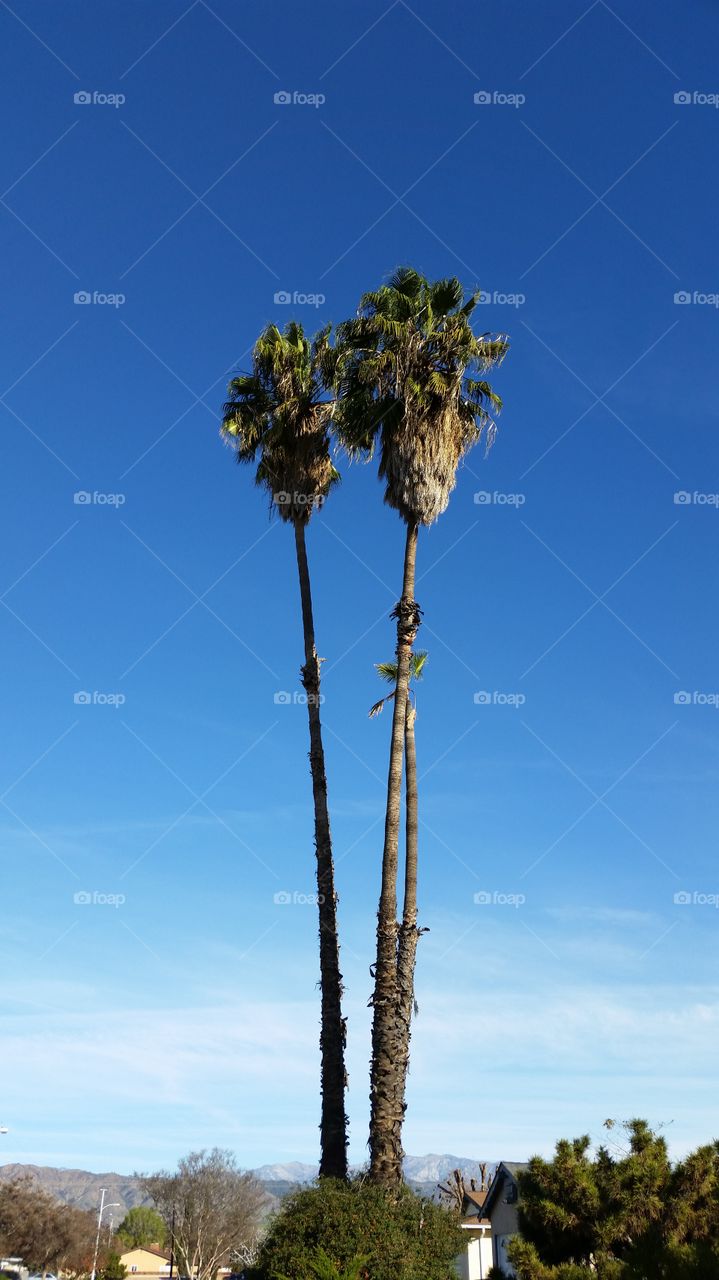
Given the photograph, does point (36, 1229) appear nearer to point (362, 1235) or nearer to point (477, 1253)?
point (477, 1253)

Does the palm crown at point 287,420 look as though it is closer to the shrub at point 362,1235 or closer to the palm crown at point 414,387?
the palm crown at point 414,387

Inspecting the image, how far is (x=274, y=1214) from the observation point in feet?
72.0

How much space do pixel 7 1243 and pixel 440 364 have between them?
78037 millimetres

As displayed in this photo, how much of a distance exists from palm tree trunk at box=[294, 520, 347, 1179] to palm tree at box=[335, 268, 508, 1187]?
185 cm


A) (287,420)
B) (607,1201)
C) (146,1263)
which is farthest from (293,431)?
(146,1263)

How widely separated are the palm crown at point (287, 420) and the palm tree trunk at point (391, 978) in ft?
15.3

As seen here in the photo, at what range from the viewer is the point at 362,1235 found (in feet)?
64.2

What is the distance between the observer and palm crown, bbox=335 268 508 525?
26.9 meters

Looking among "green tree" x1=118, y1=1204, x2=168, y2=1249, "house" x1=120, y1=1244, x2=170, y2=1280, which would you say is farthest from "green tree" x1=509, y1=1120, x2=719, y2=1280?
"green tree" x1=118, y1=1204, x2=168, y2=1249

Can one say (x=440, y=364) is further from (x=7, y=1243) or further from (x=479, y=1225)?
(x=7, y=1243)

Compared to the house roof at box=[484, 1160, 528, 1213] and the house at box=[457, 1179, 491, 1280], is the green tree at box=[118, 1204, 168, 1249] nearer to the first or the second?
the house at box=[457, 1179, 491, 1280]

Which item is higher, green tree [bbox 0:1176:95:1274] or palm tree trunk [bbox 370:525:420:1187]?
palm tree trunk [bbox 370:525:420:1187]

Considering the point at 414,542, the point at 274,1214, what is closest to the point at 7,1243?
the point at 274,1214

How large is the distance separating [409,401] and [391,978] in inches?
544
